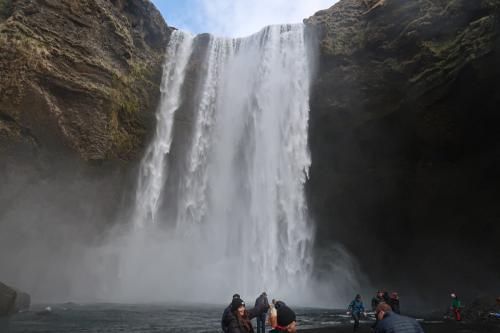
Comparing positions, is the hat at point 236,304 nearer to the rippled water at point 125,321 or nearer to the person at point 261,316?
the person at point 261,316

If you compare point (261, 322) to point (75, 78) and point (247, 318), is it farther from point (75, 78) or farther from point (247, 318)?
point (75, 78)

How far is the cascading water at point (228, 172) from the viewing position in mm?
28938

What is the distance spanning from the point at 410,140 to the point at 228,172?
13517mm

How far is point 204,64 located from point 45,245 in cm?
1817

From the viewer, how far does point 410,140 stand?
26.8 meters

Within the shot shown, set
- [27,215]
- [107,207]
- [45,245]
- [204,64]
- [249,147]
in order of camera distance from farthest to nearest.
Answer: [204,64] < [249,147] < [107,207] < [45,245] < [27,215]

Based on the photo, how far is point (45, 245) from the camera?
26.9m

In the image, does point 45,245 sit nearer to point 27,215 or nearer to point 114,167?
point 27,215

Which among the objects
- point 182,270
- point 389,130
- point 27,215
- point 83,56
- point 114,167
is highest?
point 83,56

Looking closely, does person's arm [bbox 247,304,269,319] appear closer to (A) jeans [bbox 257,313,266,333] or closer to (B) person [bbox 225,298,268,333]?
(A) jeans [bbox 257,313,266,333]

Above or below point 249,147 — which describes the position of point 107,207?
below

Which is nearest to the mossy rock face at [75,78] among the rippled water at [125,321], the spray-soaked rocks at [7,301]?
the spray-soaked rocks at [7,301]

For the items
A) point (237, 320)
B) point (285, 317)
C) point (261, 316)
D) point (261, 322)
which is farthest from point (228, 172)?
point (285, 317)

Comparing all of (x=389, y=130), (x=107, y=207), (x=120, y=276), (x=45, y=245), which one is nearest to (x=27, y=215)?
(x=45, y=245)
